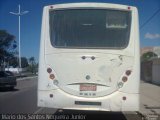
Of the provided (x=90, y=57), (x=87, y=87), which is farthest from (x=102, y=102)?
(x=90, y=57)

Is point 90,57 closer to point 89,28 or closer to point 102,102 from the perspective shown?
point 89,28

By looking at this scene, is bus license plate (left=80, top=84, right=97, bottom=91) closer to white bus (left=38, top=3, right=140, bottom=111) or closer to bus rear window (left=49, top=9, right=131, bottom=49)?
white bus (left=38, top=3, right=140, bottom=111)

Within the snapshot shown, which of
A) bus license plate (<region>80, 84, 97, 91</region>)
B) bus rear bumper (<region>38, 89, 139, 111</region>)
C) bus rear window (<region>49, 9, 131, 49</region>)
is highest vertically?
bus rear window (<region>49, 9, 131, 49</region>)

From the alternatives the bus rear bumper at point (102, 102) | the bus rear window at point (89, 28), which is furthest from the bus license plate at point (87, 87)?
the bus rear window at point (89, 28)

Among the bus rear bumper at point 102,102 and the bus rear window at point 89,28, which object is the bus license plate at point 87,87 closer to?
the bus rear bumper at point 102,102

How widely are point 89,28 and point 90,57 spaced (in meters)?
0.85

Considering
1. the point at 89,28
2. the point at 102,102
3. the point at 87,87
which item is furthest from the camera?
the point at 89,28

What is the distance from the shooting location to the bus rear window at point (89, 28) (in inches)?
403

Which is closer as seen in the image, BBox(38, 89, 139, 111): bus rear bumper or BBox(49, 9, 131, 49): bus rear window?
BBox(38, 89, 139, 111): bus rear bumper

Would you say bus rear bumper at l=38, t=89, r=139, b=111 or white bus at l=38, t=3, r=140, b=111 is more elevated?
white bus at l=38, t=3, r=140, b=111

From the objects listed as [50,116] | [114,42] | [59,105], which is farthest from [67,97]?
[50,116]

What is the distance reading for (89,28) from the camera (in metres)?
10.3

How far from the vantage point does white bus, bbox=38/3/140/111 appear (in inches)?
389

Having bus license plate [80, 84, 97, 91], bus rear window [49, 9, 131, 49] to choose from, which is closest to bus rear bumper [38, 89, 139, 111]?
bus license plate [80, 84, 97, 91]
